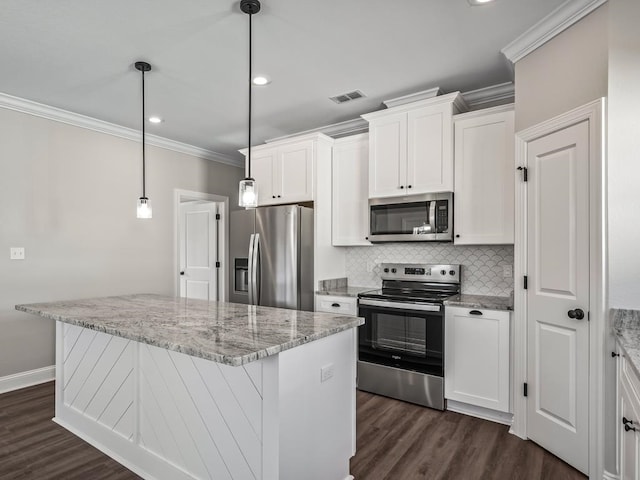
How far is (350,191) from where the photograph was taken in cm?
383

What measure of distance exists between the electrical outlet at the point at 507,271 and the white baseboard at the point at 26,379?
4.24 metres

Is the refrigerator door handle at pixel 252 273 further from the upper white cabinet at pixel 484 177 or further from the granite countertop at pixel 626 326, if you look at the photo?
the granite countertop at pixel 626 326

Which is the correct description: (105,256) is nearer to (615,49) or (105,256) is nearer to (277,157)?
(277,157)

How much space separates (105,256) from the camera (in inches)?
159

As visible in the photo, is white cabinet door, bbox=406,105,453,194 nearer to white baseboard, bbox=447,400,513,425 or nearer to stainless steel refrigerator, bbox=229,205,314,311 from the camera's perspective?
stainless steel refrigerator, bbox=229,205,314,311

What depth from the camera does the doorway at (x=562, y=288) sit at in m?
2.02

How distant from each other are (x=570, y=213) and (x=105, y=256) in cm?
415

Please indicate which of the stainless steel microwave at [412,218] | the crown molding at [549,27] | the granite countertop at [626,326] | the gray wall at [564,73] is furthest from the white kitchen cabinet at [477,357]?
the crown molding at [549,27]

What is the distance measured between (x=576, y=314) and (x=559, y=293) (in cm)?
17

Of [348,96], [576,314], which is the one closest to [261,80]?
[348,96]

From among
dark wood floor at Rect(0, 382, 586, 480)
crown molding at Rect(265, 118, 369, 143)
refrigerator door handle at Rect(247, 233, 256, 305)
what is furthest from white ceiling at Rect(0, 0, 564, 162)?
dark wood floor at Rect(0, 382, 586, 480)

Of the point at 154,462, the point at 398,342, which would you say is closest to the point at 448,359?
the point at 398,342

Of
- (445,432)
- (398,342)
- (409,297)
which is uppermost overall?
(409,297)

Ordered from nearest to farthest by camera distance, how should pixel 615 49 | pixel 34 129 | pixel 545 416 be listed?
pixel 615 49
pixel 545 416
pixel 34 129
